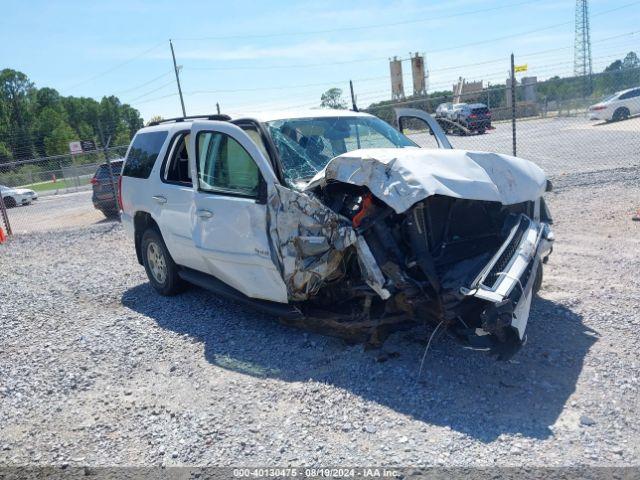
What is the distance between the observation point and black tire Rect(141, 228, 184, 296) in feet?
21.4

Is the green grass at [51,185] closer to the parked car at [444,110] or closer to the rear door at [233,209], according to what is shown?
the parked car at [444,110]

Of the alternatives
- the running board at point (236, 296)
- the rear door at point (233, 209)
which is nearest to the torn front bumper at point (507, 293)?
the running board at point (236, 296)

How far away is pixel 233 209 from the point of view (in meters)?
5.07

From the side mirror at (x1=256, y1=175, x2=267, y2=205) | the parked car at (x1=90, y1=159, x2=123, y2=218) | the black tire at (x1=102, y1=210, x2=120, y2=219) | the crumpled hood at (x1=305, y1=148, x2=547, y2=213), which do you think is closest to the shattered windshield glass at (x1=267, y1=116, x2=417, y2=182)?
the side mirror at (x1=256, y1=175, x2=267, y2=205)

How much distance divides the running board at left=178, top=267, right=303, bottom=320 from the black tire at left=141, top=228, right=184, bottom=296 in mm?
214

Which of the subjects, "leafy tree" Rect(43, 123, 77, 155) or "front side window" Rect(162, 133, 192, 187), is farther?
"leafy tree" Rect(43, 123, 77, 155)

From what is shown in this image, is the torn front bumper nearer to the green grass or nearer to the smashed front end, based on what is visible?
the smashed front end

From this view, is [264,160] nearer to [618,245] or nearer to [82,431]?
[82,431]

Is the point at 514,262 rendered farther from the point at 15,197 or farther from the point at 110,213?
the point at 15,197

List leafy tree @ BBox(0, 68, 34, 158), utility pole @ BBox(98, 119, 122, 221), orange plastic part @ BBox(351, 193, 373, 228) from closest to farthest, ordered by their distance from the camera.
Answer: orange plastic part @ BBox(351, 193, 373, 228) < utility pole @ BBox(98, 119, 122, 221) < leafy tree @ BBox(0, 68, 34, 158)

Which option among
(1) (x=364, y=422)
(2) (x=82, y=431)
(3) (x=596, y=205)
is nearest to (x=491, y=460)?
(1) (x=364, y=422)

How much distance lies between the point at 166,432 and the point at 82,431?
2.11 ft

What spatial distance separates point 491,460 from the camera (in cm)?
317

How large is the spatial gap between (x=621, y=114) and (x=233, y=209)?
2664cm
